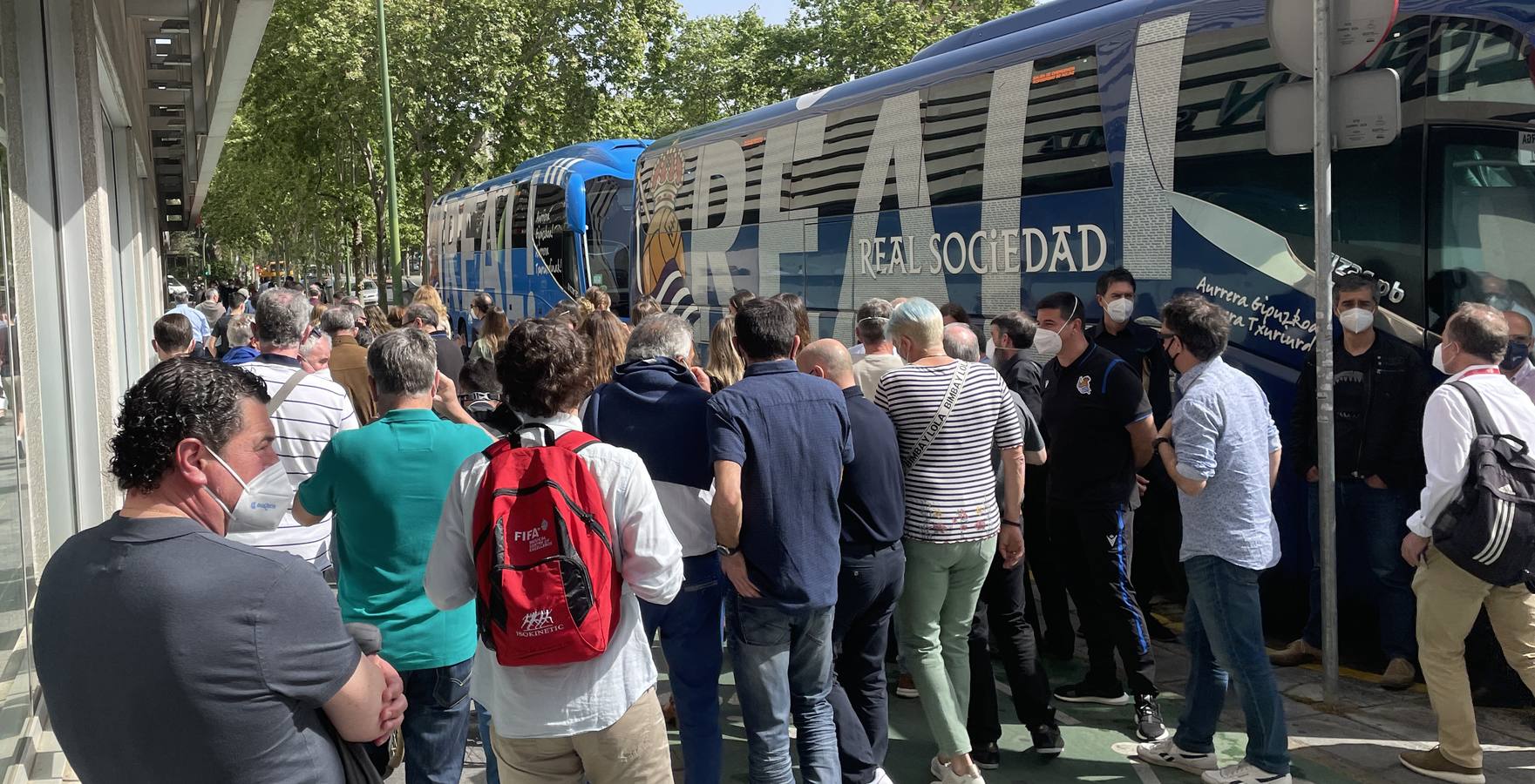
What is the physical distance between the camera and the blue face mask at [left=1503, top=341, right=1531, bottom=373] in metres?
5.55

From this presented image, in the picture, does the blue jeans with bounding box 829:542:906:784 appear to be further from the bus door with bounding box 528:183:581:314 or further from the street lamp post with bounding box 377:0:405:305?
the street lamp post with bounding box 377:0:405:305

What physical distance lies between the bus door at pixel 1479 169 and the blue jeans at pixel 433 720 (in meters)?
4.69

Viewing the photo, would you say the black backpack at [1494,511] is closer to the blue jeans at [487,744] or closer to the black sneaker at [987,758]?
the black sneaker at [987,758]

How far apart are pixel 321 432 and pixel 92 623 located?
243 cm

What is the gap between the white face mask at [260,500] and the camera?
233 cm

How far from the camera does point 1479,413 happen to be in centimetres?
454

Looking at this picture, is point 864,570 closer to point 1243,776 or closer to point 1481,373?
point 1243,776

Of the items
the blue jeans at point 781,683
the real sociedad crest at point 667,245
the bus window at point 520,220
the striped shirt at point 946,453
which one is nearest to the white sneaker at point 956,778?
the blue jeans at point 781,683

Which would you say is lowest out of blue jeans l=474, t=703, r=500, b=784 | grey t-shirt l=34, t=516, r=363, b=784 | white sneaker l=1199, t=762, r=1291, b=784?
white sneaker l=1199, t=762, r=1291, b=784

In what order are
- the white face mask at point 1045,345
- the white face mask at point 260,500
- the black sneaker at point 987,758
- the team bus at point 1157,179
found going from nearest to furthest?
the white face mask at point 260,500
the black sneaker at point 987,758
the team bus at point 1157,179
the white face mask at point 1045,345

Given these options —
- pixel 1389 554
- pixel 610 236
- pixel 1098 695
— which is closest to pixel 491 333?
pixel 1098 695

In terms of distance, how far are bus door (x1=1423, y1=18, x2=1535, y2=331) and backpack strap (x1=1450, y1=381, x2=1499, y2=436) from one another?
53.5 inches

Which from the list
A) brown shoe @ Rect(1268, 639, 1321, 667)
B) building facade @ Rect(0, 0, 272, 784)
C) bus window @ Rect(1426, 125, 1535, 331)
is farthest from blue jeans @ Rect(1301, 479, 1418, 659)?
building facade @ Rect(0, 0, 272, 784)

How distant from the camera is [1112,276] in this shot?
23.1 feet
